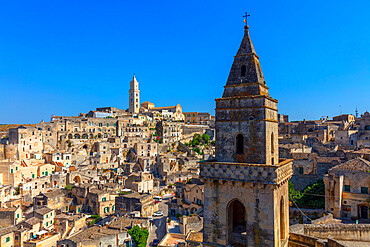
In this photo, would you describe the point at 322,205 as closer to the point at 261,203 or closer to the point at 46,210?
the point at 261,203

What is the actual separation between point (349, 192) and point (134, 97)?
9498 centimetres

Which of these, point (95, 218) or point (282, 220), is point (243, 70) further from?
point (95, 218)

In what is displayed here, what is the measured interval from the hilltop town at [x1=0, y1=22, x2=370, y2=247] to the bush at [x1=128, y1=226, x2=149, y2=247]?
0.11 meters

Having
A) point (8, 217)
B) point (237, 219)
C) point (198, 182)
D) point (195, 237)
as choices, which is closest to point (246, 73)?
point (237, 219)

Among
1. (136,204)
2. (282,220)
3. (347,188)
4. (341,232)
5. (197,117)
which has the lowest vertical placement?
(136,204)

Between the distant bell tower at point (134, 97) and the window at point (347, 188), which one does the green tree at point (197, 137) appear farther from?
the window at point (347, 188)

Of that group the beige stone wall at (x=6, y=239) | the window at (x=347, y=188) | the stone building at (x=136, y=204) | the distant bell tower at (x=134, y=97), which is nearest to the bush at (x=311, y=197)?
the window at (x=347, y=188)

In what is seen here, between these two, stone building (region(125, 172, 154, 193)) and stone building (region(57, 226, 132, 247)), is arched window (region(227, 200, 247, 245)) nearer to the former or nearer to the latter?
stone building (region(57, 226, 132, 247))

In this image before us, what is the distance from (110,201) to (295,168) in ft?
91.5

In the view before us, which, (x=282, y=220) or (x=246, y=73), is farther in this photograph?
(x=282, y=220)

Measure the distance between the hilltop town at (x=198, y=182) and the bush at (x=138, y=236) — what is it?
0.11 meters

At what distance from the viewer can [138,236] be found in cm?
2894

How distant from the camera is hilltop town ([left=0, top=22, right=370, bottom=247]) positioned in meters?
10.7

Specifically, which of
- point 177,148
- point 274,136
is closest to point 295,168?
point 274,136
